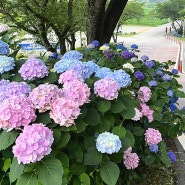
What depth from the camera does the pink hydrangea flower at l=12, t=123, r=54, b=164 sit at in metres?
1.63

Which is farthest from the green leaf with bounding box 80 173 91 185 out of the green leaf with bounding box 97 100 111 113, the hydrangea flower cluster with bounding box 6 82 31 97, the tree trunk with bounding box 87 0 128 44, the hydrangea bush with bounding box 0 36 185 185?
the tree trunk with bounding box 87 0 128 44

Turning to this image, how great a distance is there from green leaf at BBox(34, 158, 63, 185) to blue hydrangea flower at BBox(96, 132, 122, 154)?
0.35 meters

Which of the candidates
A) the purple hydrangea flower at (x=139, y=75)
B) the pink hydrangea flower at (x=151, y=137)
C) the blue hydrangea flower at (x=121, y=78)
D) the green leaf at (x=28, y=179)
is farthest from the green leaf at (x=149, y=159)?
the green leaf at (x=28, y=179)

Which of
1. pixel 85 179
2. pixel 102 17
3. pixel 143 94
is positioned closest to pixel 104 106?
pixel 85 179

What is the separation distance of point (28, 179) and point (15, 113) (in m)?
0.33

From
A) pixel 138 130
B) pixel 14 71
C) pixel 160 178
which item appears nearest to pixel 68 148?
pixel 14 71

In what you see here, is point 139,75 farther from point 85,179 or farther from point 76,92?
point 76,92

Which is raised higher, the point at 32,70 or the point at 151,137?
the point at 32,70

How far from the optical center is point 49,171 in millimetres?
1713

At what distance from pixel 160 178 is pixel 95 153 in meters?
1.60

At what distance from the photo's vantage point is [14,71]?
7.96 feet

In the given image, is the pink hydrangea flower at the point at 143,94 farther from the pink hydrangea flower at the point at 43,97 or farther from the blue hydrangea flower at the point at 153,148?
the pink hydrangea flower at the point at 43,97

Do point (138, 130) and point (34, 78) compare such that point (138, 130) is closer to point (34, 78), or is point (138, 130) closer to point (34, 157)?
point (34, 78)

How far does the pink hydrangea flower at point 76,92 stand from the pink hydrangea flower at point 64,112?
72mm
